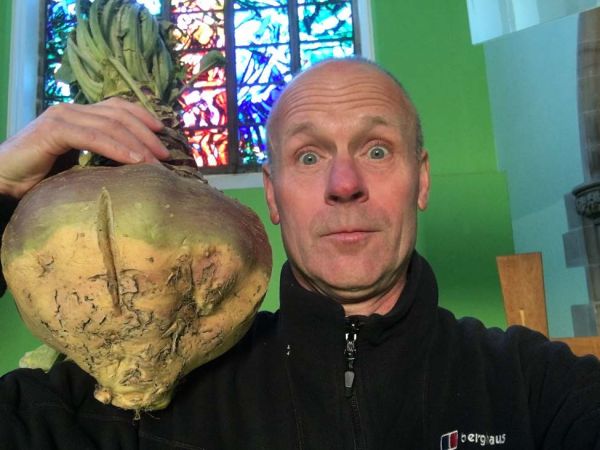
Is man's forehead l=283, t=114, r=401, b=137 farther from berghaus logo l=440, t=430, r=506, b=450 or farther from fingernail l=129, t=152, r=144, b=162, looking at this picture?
berghaus logo l=440, t=430, r=506, b=450

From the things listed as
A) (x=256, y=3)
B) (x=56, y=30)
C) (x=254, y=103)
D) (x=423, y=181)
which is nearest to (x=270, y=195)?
(x=423, y=181)

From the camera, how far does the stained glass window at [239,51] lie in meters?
3.81

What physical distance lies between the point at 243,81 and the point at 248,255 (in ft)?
11.1

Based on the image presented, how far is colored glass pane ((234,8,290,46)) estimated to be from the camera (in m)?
3.97

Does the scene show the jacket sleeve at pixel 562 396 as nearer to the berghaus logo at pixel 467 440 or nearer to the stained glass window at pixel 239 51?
the berghaus logo at pixel 467 440

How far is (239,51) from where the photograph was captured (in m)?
3.95

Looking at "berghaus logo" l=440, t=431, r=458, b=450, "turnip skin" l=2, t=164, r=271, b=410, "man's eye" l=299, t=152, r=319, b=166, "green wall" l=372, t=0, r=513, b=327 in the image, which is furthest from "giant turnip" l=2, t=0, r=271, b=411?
"green wall" l=372, t=0, r=513, b=327

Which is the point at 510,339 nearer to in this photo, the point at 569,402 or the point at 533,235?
the point at 569,402

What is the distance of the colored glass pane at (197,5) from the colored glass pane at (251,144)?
0.93 meters

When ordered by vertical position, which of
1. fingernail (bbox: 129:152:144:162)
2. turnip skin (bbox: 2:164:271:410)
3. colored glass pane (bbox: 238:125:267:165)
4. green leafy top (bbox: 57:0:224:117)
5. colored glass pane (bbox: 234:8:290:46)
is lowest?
turnip skin (bbox: 2:164:271:410)

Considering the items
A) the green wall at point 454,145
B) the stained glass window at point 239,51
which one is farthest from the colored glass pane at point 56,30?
the green wall at point 454,145

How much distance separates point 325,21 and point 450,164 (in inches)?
58.2

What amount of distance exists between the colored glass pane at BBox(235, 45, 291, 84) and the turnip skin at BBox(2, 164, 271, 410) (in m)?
3.35

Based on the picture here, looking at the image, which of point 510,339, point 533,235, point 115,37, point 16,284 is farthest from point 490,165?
point 16,284
